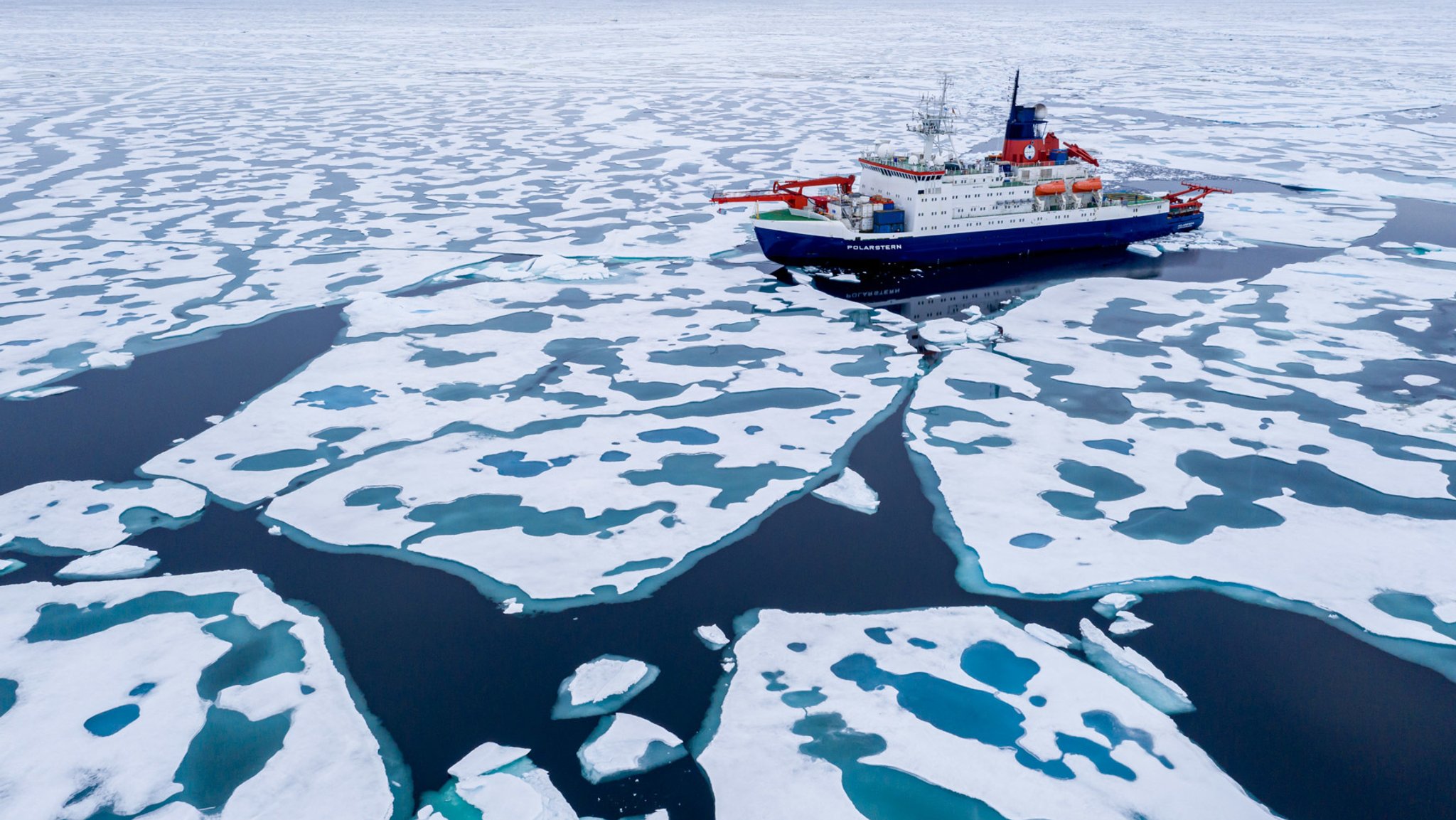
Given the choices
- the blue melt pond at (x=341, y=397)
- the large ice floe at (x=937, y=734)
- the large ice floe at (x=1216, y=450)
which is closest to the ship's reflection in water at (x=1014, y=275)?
the large ice floe at (x=1216, y=450)

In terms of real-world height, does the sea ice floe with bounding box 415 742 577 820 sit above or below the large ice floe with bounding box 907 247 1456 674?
below

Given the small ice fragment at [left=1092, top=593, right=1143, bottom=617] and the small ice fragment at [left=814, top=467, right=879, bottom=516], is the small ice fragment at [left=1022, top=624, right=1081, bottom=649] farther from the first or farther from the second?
the small ice fragment at [left=814, top=467, right=879, bottom=516]

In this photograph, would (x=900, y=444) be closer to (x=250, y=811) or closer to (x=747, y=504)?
(x=747, y=504)

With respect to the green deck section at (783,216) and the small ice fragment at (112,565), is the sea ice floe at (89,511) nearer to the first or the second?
the small ice fragment at (112,565)

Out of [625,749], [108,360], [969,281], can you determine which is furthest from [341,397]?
[969,281]

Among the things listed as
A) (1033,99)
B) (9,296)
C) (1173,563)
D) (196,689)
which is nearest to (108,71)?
(9,296)

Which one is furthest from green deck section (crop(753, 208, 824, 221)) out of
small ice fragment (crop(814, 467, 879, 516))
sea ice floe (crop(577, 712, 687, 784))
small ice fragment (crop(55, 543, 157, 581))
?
sea ice floe (crop(577, 712, 687, 784))

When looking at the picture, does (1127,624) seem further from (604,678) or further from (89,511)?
(89,511)
